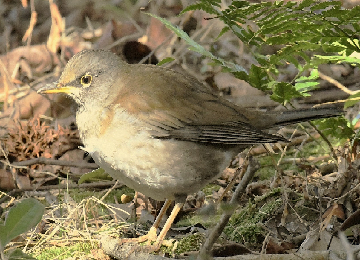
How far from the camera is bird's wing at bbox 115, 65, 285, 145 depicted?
9.44 feet

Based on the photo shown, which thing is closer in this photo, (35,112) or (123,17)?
(35,112)

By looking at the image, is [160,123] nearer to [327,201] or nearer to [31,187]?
[327,201]

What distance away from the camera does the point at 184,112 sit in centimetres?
298

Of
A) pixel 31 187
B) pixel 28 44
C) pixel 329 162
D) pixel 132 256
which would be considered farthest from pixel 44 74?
pixel 132 256

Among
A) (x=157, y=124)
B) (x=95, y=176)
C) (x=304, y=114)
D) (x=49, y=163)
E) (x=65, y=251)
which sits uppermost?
(x=304, y=114)

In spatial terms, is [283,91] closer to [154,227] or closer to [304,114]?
[304,114]

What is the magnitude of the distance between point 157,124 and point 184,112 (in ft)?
0.71

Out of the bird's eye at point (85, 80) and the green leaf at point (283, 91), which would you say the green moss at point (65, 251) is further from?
the green leaf at point (283, 91)

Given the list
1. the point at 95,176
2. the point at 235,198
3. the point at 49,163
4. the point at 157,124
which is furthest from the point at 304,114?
the point at 49,163

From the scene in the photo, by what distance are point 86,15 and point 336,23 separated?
6073 mm

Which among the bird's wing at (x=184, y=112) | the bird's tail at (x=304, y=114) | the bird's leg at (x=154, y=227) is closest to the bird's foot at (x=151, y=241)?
the bird's leg at (x=154, y=227)

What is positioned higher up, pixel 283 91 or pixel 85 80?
pixel 283 91

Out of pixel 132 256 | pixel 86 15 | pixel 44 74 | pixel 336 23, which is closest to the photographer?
pixel 132 256

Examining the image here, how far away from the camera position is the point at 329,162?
3.95 metres
